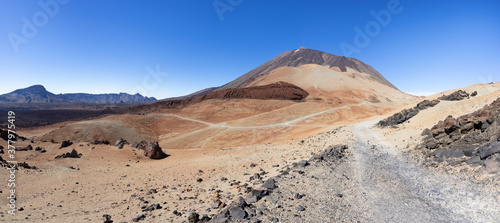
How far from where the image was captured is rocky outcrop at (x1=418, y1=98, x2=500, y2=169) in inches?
286

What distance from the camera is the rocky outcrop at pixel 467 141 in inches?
286

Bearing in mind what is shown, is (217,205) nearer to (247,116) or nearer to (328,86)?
(247,116)

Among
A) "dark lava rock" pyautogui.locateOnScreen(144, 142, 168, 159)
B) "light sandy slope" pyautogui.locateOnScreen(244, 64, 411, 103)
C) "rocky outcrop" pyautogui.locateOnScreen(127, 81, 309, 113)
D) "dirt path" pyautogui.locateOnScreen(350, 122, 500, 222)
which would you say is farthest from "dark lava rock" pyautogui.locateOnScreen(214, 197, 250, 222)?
"light sandy slope" pyautogui.locateOnScreen(244, 64, 411, 103)

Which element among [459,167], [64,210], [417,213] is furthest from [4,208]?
[459,167]

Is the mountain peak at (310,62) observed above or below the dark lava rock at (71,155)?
above

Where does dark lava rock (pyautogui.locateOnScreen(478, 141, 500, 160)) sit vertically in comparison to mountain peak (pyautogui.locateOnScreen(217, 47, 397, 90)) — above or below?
below

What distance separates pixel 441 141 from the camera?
1007 centimetres

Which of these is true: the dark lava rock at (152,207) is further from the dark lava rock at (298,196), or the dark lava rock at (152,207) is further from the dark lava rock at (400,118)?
the dark lava rock at (400,118)

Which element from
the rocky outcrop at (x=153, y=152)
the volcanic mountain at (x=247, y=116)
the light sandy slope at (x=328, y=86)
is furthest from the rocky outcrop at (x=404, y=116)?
the light sandy slope at (x=328, y=86)

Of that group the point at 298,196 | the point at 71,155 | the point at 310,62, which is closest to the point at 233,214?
the point at 298,196

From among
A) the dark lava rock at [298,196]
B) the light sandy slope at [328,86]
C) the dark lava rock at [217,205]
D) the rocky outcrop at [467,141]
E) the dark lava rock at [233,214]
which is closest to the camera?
the dark lava rock at [233,214]

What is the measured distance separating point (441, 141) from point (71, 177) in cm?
1896

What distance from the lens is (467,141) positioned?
8875mm

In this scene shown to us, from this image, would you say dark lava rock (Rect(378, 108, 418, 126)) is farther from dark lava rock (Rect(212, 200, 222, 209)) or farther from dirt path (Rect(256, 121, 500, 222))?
dark lava rock (Rect(212, 200, 222, 209))
